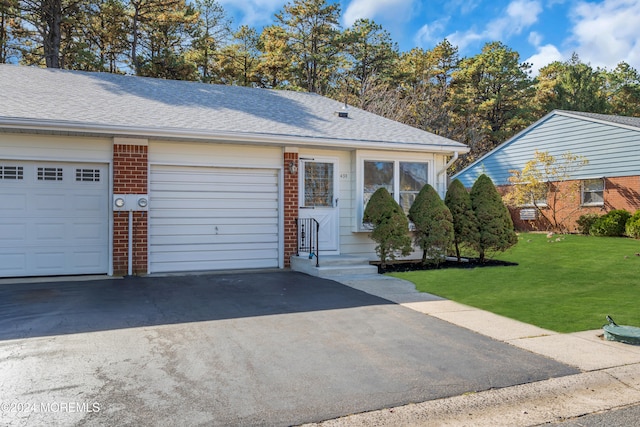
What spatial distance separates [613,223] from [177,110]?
1403 centimetres

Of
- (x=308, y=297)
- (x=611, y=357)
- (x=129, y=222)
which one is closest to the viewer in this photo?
(x=611, y=357)

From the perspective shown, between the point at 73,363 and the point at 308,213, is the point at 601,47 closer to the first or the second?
the point at 308,213

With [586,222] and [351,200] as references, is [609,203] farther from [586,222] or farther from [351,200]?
[351,200]

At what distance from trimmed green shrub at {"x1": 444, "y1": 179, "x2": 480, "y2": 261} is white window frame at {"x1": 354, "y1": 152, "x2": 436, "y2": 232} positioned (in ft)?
2.33

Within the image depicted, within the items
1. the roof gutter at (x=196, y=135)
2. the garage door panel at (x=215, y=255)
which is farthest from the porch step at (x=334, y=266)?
the roof gutter at (x=196, y=135)

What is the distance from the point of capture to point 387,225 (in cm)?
965

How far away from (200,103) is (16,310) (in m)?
6.48

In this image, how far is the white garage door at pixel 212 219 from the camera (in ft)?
30.2

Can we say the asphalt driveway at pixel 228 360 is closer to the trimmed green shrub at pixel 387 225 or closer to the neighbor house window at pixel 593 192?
the trimmed green shrub at pixel 387 225

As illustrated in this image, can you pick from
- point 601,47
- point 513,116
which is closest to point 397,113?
point 513,116

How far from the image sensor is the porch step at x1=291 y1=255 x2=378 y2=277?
9.12 metres

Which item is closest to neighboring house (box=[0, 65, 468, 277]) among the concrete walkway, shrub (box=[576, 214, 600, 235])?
the concrete walkway

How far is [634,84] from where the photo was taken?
34.4 meters

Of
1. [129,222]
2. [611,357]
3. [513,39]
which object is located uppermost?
[513,39]
